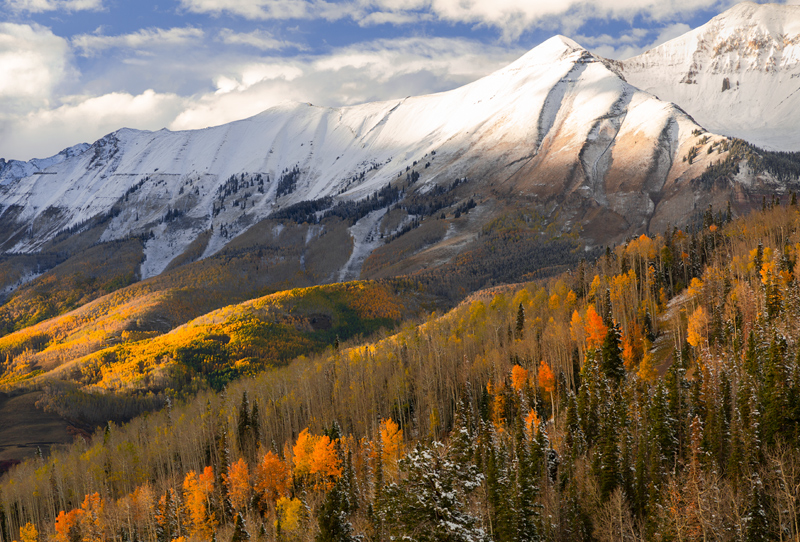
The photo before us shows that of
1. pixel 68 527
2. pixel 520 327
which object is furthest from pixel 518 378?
pixel 68 527

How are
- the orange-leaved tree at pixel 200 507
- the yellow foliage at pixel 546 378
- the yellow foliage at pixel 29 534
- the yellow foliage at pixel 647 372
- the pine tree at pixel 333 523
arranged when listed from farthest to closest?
1. the yellow foliage at pixel 29 534
2. the yellow foliage at pixel 546 378
3. the orange-leaved tree at pixel 200 507
4. the yellow foliage at pixel 647 372
5. the pine tree at pixel 333 523

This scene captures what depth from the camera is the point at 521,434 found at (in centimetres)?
8475

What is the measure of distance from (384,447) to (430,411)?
58.6 ft

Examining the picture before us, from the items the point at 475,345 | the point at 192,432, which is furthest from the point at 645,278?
the point at 192,432

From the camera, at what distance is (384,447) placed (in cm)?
9394

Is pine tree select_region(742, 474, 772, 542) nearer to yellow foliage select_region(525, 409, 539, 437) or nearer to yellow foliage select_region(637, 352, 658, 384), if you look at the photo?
yellow foliage select_region(525, 409, 539, 437)

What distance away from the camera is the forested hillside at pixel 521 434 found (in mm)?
59344

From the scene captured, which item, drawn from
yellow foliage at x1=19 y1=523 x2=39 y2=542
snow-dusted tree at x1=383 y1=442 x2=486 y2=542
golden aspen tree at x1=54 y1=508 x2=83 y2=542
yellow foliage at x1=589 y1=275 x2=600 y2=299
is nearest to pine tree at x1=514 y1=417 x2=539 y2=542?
snow-dusted tree at x1=383 y1=442 x2=486 y2=542

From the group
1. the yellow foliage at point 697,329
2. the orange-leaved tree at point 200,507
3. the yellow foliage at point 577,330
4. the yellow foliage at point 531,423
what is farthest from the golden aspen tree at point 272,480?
the yellow foliage at point 697,329

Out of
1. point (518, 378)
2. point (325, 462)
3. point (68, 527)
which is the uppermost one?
point (518, 378)

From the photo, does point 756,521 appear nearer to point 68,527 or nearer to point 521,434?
point 521,434

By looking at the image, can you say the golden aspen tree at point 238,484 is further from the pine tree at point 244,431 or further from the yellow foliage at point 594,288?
the yellow foliage at point 594,288

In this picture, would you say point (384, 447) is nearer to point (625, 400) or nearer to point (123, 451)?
point (625, 400)

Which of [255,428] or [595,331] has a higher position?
[595,331]
